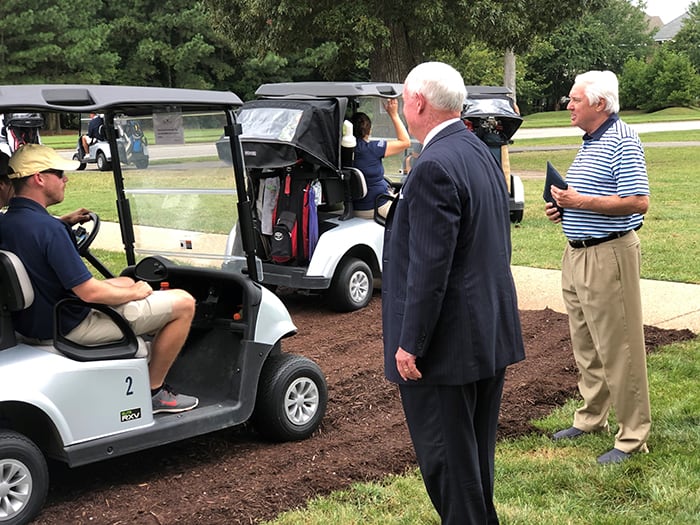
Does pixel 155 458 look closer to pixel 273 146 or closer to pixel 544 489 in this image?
pixel 544 489

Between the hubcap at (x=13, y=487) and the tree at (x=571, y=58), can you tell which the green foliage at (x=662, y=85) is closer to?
the tree at (x=571, y=58)

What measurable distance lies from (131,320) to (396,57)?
17.4 meters

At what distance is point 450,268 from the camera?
117 inches

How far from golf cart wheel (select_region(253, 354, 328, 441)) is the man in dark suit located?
1538 mm

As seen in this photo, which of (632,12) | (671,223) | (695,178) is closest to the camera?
(671,223)

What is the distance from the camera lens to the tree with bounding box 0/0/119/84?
3997 cm

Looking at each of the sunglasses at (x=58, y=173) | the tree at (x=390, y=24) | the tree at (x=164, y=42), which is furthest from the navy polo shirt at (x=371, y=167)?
the tree at (x=164, y=42)

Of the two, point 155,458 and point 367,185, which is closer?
point 155,458

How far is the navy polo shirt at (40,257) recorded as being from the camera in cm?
374

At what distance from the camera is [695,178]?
16.5 metres

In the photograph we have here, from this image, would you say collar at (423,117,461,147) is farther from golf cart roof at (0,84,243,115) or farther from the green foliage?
the green foliage

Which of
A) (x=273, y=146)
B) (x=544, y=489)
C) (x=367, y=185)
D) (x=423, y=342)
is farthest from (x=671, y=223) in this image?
(x=423, y=342)

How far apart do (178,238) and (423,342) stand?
7.10 ft

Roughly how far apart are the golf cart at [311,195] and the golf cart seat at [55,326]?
348 centimetres
